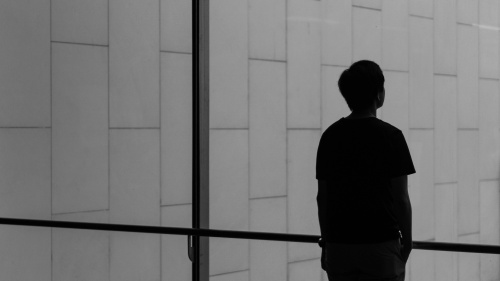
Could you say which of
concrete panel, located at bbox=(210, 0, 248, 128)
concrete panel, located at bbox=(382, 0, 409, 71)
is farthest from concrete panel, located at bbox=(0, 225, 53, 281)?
concrete panel, located at bbox=(382, 0, 409, 71)

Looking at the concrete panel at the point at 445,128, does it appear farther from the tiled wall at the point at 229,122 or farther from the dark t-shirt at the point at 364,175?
the dark t-shirt at the point at 364,175

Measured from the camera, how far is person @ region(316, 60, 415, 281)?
321 centimetres

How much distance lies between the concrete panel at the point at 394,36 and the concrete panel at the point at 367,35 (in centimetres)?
4

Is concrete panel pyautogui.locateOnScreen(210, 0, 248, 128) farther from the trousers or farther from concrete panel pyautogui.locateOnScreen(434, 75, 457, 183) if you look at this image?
the trousers

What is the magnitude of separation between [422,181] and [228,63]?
169cm

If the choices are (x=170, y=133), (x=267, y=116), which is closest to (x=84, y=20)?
(x=170, y=133)

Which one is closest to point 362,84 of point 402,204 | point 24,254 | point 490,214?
point 402,204

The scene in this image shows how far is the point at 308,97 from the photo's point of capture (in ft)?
22.1

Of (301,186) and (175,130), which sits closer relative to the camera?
(175,130)

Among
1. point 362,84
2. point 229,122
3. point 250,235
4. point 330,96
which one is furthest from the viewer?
point 330,96

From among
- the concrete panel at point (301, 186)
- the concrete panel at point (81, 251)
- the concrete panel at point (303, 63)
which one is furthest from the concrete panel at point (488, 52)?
the concrete panel at point (81, 251)

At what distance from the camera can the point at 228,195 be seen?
630cm

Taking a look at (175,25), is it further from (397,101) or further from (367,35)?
(397,101)

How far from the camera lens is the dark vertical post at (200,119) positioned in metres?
5.64
